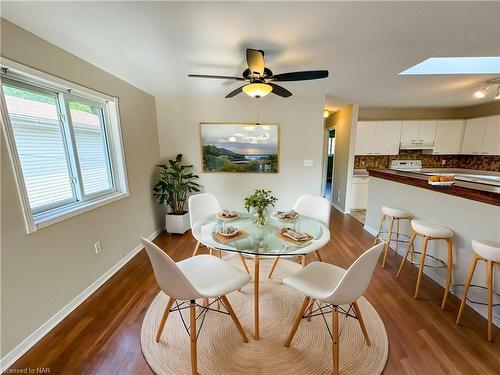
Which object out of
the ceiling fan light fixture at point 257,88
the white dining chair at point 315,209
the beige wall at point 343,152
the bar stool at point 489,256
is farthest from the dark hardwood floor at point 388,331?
the beige wall at point 343,152

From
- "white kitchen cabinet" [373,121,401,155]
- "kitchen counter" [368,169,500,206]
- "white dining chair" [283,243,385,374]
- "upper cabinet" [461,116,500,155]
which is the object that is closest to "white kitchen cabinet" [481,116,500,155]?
"upper cabinet" [461,116,500,155]

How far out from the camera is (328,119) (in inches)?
225

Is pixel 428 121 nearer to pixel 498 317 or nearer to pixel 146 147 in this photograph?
pixel 498 317

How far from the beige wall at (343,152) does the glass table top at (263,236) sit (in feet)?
9.16

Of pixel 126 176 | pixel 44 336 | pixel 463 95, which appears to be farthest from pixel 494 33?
pixel 44 336

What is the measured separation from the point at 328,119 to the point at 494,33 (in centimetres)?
419

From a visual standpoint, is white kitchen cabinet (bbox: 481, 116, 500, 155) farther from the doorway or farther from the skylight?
the doorway

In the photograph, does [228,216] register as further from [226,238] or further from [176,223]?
[176,223]

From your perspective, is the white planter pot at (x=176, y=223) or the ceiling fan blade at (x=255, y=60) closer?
the ceiling fan blade at (x=255, y=60)

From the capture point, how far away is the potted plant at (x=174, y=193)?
3.33 metres

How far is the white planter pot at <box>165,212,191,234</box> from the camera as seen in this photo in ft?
11.0

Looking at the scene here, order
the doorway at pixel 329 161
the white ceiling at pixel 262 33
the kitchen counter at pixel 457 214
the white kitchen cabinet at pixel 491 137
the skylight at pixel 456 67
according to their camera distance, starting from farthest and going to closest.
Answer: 1. the doorway at pixel 329 161
2. the white kitchen cabinet at pixel 491 137
3. the skylight at pixel 456 67
4. the kitchen counter at pixel 457 214
5. the white ceiling at pixel 262 33

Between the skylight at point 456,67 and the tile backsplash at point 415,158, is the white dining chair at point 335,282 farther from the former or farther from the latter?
the tile backsplash at point 415,158

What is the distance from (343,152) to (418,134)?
5.74 ft
